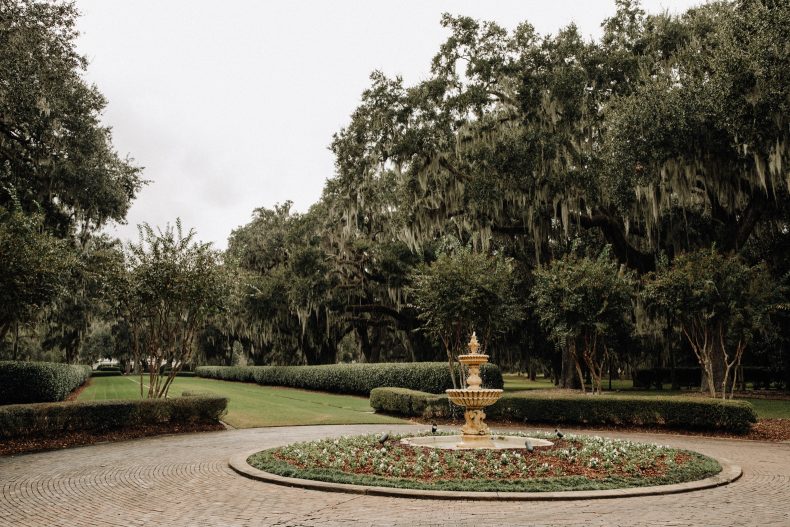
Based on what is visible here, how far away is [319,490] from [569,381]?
85.8 feet

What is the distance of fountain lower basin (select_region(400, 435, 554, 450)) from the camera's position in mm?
11613

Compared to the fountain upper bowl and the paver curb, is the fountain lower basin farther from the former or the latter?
the paver curb

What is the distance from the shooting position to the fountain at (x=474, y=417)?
1153cm

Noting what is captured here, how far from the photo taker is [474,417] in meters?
12.1

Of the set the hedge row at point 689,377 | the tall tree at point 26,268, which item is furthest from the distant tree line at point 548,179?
the hedge row at point 689,377

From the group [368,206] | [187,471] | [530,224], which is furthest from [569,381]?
[187,471]

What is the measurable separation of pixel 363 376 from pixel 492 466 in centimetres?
2281

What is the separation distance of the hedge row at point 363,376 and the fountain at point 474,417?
475 inches

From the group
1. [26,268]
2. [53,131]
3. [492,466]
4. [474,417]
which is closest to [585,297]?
[474,417]

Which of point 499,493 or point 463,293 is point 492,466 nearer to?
point 499,493

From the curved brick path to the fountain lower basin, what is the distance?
12.3 ft

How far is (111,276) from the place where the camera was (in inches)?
698

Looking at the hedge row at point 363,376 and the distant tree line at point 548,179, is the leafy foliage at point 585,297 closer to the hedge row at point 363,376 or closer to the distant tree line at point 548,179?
the distant tree line at point 548,179

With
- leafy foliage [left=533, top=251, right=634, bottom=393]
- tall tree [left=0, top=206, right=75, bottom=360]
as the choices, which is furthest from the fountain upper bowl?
tall tree [left=0, top=206, right=75, bottom=360]
